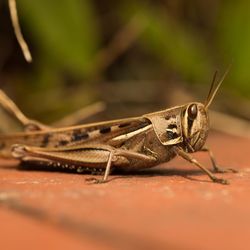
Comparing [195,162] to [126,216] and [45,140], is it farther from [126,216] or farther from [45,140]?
[126,216]

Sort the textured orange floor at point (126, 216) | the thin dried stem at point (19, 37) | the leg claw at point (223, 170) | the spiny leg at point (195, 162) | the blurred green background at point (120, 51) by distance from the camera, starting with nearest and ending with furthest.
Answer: the textured orange floor at point (126, 216) < the spiny leg at point (195, 162) < the leg claw at point (223, 170) < the thin dried stem at point (19, 37) < the blurred green background at point (120, 51)

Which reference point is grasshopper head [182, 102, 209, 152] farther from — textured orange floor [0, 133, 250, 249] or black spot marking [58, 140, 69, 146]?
black spot marking [58, 140, 69, 146]

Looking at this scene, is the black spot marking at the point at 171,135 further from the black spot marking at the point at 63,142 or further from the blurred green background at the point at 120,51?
the blurred green background at the point at 120,51

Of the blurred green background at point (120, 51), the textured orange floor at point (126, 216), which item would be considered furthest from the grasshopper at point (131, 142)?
the blurred green background at point (120, 51)

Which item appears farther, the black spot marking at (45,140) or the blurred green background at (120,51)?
the blurred green background at (120,51)

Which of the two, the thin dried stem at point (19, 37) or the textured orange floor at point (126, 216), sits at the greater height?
the thin dried stem at point (19, 37)

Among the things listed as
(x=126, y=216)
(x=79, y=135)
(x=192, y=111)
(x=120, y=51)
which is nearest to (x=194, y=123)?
(x=192, y=111)

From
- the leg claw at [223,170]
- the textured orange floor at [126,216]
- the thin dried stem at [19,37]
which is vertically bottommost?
the textured orange floor at [126,216]
